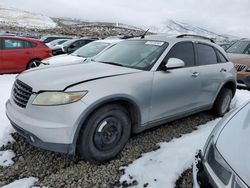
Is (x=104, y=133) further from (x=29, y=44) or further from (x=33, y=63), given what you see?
(x=29, y=44)

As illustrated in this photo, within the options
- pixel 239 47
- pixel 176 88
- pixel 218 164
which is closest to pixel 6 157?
pixel 176 88

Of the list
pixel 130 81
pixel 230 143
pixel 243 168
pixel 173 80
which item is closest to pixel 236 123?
pixel 230 143

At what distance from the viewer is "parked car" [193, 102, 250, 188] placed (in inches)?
74.1

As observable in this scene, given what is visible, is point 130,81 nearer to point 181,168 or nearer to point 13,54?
point 181,168

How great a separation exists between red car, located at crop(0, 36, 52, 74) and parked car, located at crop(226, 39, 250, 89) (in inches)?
257

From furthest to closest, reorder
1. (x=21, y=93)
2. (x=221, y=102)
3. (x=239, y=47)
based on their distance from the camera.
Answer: (x=239, y=47) < (x=221, y=102) < (x=21, y=93)

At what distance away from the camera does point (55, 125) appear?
3.16 metres

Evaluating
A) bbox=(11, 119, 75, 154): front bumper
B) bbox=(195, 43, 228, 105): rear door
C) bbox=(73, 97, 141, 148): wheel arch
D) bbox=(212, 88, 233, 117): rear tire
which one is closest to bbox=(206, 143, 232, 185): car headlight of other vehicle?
bbox=(73, 97, 141, 148): wheel arch

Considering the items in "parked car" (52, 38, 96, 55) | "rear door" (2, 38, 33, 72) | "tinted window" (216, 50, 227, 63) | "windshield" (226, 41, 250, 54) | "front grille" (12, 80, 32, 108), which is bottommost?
"parked car" (52, 38, 96, 55)

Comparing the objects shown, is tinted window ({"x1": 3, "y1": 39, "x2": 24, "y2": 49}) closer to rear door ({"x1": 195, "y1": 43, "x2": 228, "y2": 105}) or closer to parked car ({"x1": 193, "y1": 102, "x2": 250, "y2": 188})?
rear door ({"x1": 195, "y1": 43, "x2": 228, "y2": 105})

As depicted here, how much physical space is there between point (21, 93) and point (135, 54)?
1.79 m

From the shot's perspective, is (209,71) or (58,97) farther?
(209,71)

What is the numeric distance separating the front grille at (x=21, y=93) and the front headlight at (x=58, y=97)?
228 mm

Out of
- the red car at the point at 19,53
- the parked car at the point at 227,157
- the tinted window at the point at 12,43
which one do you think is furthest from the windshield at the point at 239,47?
the parked car at the point at 227,157
